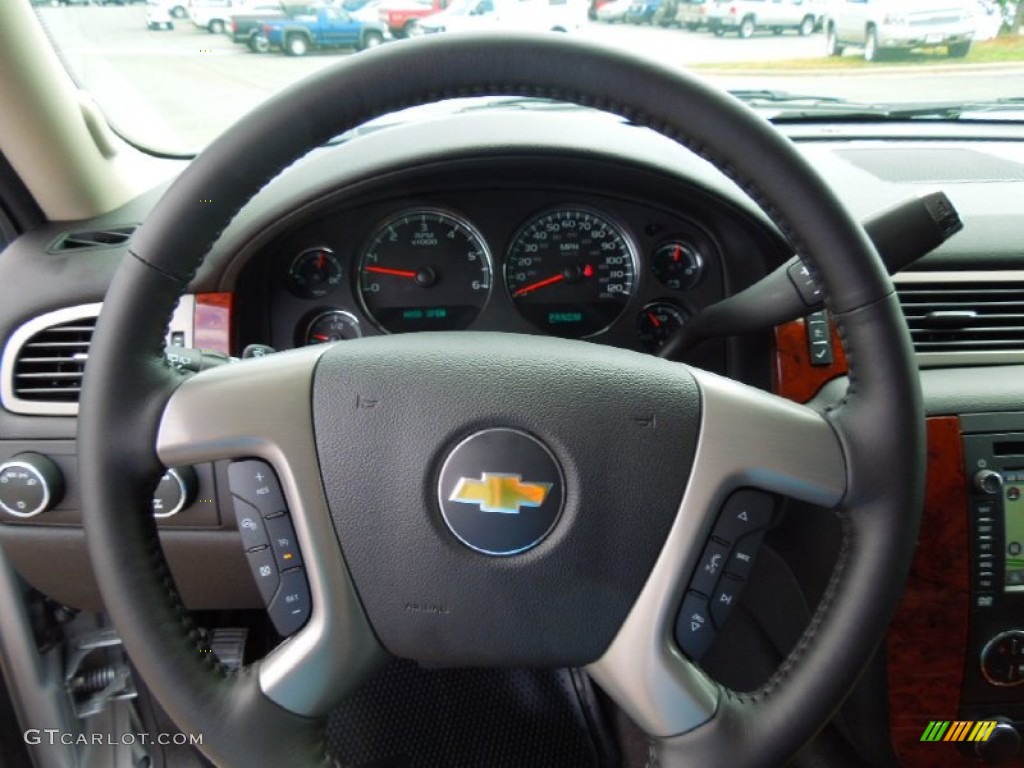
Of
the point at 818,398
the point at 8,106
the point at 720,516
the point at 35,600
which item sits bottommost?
the point at 35,600

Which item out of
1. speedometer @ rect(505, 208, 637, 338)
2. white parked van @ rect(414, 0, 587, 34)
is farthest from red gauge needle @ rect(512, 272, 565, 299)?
white parked van @ rect(414, 0, 587, 34)

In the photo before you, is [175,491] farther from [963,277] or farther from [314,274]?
[963,277]

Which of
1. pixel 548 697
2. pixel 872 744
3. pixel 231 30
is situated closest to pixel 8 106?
pixel 231 30

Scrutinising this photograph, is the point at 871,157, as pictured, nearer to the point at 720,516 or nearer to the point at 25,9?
the point at 720,516

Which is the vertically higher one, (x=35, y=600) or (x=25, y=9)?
(x=25, y=9)

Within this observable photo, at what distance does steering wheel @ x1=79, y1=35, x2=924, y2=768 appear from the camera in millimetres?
890

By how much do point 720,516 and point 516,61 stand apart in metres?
0.50

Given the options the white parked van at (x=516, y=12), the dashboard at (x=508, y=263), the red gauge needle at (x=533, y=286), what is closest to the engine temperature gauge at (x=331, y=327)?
the dashboard at (x=508, y=263)

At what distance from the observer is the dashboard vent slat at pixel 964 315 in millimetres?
1607

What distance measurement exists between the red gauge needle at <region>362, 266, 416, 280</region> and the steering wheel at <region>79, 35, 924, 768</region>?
72cm

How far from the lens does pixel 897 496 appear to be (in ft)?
3.04

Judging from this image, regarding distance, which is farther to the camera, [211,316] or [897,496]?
[211,316]

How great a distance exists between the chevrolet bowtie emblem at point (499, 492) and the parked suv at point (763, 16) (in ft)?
4.49

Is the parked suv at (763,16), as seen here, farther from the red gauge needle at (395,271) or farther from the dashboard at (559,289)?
the red gauge needle at (395,271)
